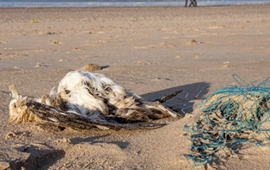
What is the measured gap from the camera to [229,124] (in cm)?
312

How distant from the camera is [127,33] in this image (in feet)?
37.4

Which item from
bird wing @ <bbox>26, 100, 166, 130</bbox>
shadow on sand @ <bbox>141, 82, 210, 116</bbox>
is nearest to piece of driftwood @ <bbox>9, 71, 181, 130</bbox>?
bird wing @ <bbox>26, 100, 166, 130</bbox>

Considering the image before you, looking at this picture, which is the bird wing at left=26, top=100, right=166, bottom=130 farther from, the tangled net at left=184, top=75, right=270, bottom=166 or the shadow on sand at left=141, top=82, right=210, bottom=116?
the shadow on sand at left=141, top=82, right=210, bottom=116

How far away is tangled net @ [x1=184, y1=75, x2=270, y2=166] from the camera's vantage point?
2.85m

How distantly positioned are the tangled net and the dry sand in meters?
0.09

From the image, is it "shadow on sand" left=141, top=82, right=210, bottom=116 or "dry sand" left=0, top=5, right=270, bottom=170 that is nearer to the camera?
"dry sand" left=0, top=5, right=270, bottom=170

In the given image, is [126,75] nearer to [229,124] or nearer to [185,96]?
[185,96]

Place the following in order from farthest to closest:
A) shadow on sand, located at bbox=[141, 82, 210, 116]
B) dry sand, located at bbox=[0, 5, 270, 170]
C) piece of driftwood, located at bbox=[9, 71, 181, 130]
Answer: shadow on sand, located at bbox=[141, 82, 210, 116] < piece of driftwood, located at bbox=[9, 71, 181, 130] < dry sand, located at bbox=[0, 5, 270, 170]

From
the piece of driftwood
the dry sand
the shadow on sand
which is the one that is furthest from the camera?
the shadow on sand

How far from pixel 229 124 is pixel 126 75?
284cm

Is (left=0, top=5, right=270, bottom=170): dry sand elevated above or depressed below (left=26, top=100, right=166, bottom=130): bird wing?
below

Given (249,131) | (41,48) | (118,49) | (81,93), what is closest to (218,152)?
(249,131)

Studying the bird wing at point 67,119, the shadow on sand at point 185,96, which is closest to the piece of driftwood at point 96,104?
the bird wing at point 67,119

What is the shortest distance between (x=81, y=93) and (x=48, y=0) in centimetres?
3401
